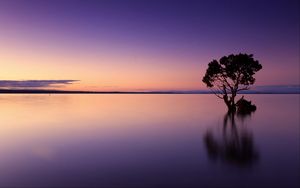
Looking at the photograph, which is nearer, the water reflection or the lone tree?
the water reflection

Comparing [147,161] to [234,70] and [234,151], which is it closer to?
[234,151]

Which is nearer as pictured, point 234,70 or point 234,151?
point 234,151

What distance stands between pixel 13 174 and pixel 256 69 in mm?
44041

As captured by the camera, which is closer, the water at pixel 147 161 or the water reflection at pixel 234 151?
the water at pixel 147 161

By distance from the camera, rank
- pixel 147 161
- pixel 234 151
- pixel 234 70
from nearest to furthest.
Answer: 1. pixel 147 161
2. pixel 234 151
3. pixel 234 70

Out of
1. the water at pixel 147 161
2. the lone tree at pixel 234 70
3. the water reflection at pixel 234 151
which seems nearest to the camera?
the water at pixel 147 161

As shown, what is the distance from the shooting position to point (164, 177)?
39.4ft

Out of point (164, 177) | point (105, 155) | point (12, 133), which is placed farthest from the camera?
point (12, 133)

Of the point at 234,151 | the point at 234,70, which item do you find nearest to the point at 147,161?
the point at 234,151

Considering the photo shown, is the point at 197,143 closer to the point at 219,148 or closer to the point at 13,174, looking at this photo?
the point at 219,148

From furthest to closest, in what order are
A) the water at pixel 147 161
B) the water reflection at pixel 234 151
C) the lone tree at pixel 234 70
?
the lone tree at pixel 234 70 → the water reflection at pixel 234 151 → the water at pixel 147 161

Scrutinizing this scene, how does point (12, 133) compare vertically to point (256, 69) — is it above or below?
below

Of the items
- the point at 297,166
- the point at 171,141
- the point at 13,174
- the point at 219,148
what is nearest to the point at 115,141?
the point at 171,141

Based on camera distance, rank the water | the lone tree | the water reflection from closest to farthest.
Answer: the water → the water reflection → the lone tree
